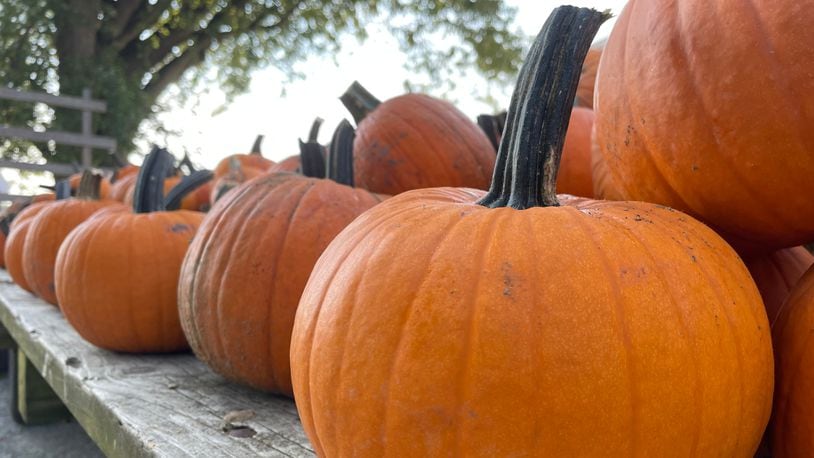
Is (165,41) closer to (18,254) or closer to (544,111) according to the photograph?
(18,254)

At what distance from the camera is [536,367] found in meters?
0.57

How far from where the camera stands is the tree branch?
800 centimetres

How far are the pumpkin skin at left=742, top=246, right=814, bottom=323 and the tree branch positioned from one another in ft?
27.5

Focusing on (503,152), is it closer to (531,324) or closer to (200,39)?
(531,324)

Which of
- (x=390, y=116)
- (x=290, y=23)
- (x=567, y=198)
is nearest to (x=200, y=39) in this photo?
(x=290, y=23)

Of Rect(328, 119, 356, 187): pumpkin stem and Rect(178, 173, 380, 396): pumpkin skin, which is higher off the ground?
Rect(328, 119, 356, 187): pumpkin stem

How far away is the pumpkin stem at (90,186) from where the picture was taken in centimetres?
267

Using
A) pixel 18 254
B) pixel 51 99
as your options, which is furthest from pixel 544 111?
pixel 51 99

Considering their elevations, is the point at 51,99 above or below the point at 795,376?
above

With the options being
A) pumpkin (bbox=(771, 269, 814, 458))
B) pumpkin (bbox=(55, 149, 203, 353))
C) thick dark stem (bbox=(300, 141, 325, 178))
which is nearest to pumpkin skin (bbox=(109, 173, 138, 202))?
pumpkin (bbox=(55, 149, 203, 353))

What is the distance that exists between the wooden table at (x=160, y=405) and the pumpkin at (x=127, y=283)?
0.20ft

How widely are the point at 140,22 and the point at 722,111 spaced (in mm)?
8487

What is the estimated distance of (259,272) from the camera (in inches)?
45.7

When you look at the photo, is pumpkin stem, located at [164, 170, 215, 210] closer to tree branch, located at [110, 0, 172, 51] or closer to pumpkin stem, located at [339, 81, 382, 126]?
pumpkin stem, located at [339, 81, 382, 126]
